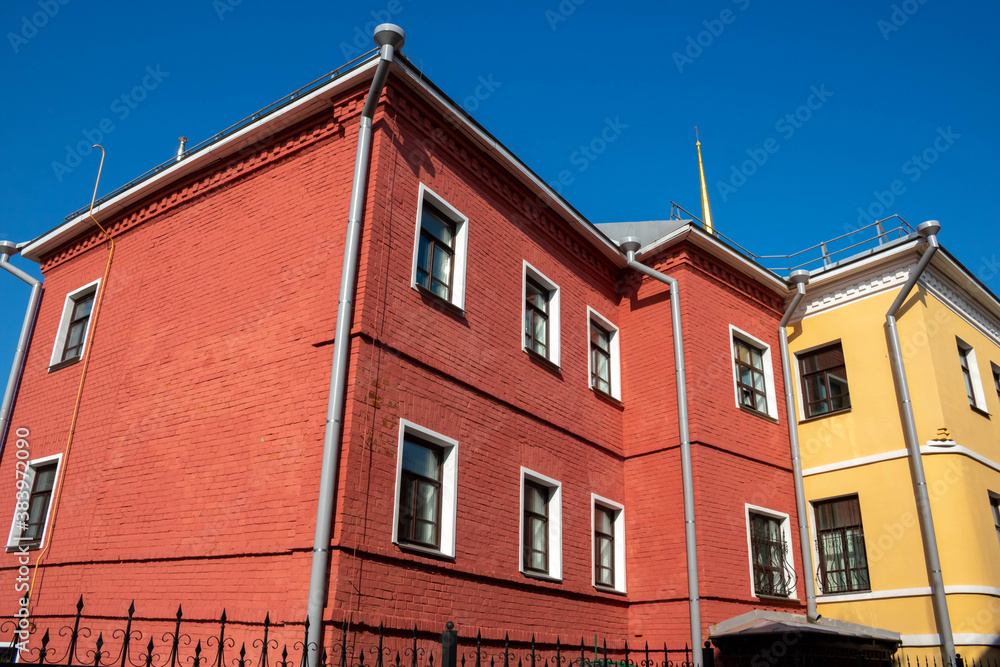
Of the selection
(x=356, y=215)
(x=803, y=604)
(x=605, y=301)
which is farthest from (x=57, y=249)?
(x=803, y=604)

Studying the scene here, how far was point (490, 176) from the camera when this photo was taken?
11352mm

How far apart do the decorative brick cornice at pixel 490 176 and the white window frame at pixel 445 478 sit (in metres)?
4.05

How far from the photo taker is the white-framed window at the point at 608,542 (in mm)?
11602

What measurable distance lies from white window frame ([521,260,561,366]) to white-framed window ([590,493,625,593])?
90.5 inches

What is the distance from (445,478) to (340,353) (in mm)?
2119

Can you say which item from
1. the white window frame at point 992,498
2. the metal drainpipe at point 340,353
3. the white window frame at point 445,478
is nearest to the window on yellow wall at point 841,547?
the white window frame at point 992,498

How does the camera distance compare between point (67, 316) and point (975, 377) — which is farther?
point (975, 377)

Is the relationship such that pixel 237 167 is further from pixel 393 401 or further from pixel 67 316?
pixel 393 401

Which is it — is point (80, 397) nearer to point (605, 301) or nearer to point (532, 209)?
point (532, 209)

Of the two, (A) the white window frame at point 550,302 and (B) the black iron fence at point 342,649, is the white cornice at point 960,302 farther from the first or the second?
(A) the white window frame at point 550,302

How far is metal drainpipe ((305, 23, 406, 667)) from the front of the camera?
23.8 feet

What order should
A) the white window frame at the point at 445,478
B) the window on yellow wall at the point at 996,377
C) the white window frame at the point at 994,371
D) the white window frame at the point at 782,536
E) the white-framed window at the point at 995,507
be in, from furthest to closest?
the window on yellow wall at the point at 996,377
the white window frame at the point at 994,371
the white-framed window at the point at 995,507
the white window frame at the point at 782,536
the white window frame at the point at 445,478

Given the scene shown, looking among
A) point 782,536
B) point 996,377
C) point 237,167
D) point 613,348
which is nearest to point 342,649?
point 237,167

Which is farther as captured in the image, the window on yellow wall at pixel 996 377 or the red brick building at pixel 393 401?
the window on yellow wall at pixel 996 377
